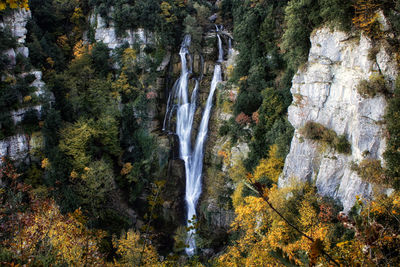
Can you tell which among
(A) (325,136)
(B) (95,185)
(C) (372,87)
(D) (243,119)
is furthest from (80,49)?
(C) (372,87)

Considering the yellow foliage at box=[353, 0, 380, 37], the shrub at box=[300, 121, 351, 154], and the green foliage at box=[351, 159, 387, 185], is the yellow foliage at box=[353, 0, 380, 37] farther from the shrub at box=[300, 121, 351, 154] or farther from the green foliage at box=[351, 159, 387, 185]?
the green foliage at box=[351, 159, 387, 185]

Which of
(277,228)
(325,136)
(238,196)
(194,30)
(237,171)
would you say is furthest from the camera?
(194,30)

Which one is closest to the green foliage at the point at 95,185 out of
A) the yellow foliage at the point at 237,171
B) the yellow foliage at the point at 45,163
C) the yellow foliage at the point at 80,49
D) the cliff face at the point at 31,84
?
the yellow foliage at the point at 45,163

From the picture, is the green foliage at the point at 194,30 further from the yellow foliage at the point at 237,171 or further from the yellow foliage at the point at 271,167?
the yellow foliage at the point at 271,167

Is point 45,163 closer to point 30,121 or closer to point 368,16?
point 30,121

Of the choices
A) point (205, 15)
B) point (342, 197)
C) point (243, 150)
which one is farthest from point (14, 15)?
point (342, 197)

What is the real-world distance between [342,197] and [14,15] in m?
30.4

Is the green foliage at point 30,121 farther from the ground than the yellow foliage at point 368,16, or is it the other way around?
the yellow foliage at point 368,16

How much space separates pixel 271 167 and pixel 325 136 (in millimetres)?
4797

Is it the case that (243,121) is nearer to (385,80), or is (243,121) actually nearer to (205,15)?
(385,80)

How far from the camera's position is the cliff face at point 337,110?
441 inches

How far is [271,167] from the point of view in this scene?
17.2 meters

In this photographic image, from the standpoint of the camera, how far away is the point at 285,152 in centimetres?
1628

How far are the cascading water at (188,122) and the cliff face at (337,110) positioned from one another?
31.3 ft
